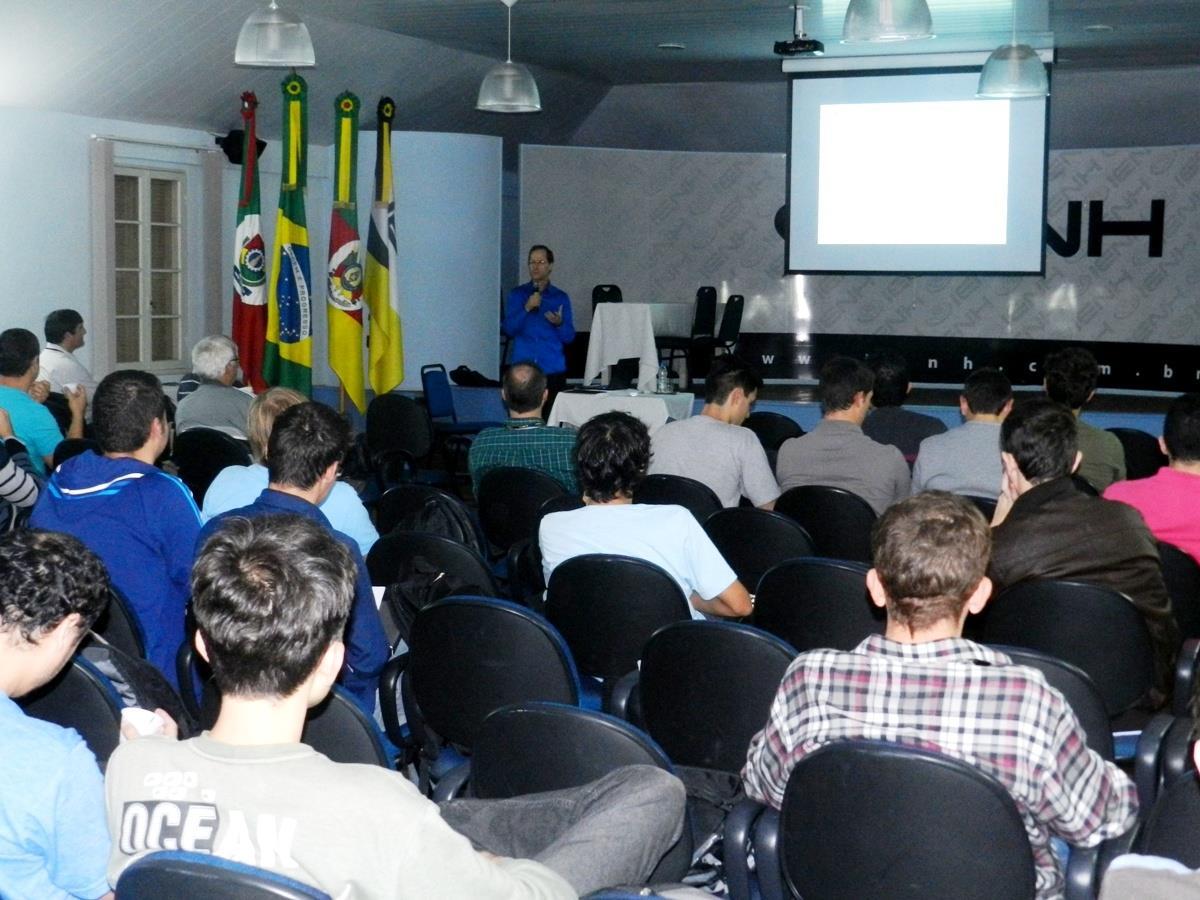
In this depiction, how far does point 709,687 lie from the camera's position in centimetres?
294

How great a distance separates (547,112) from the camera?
542 inches

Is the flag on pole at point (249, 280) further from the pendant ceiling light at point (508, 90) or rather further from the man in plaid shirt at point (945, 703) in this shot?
the man in plaid shirt at point (945, 703)

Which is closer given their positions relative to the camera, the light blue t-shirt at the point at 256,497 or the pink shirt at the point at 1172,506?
the light blue t-shirt at the point at 256,497

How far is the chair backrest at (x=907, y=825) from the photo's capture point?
6.84 feet

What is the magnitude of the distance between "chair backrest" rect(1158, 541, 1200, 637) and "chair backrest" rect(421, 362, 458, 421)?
6.49 metres

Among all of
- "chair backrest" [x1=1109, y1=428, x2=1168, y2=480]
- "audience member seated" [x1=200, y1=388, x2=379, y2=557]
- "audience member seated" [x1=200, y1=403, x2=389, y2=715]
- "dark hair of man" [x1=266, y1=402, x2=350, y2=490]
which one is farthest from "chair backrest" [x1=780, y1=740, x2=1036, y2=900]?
"chair backrest" [x1=1109, y1=428, x2=1168, y2=480]

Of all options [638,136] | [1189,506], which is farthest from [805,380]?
[1189,506]

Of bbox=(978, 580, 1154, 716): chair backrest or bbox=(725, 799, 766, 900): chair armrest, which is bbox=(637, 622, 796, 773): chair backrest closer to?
bbox=(725, 799, 766, 900): chair armrest

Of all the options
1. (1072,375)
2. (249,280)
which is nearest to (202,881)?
(1072,375)

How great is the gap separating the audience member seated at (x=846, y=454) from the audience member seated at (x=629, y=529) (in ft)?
4.88

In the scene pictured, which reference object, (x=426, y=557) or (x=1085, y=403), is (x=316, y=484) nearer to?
(x=426, y=557)

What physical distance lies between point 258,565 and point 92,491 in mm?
2000

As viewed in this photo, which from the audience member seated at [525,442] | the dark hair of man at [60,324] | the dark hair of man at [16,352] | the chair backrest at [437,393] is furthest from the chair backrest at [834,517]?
the chair backrest at [437,393]

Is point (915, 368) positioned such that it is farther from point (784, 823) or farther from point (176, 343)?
point (784, 823)
